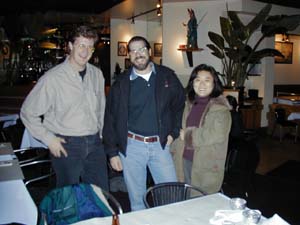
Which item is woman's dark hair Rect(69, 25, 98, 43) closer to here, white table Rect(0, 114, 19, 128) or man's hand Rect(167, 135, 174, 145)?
man's hand Rect(167, 135, 174, 145)

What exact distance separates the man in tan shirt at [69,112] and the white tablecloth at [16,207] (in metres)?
0.47

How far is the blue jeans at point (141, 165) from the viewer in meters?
2.65

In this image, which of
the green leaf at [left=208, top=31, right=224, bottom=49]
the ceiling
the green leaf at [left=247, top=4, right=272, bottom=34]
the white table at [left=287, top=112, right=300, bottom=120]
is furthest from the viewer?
the ceiling

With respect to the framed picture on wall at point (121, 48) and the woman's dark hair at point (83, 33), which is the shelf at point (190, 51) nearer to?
the framed picture on wall at point (121, 48)

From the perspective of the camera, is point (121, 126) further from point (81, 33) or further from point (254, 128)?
point (254, 128)

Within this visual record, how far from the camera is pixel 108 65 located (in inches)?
490

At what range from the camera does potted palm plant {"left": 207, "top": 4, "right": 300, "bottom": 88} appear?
6.85m

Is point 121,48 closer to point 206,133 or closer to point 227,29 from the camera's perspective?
point 227,29

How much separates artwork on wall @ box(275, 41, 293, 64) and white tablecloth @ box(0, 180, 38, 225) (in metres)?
9.53

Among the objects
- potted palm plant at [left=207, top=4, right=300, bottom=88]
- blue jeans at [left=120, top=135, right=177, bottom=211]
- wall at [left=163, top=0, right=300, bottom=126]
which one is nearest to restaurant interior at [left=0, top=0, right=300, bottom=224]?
wall at [left=163, top=0, right=300, bottom=126]

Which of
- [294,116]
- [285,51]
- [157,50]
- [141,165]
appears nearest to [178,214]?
[141,165]

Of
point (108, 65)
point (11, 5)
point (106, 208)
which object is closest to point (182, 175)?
point (106, 208)

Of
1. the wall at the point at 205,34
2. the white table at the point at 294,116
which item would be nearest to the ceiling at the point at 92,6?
the wall at the point at 205,34

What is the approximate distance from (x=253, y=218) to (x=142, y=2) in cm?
797
